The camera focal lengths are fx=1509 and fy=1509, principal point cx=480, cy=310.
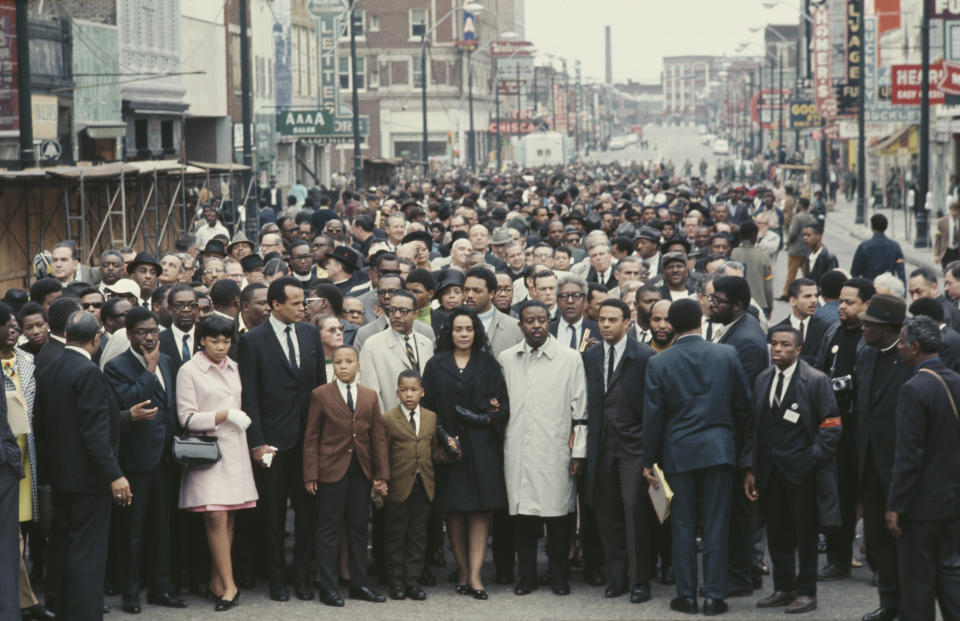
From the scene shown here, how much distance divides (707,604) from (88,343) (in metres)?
4.01

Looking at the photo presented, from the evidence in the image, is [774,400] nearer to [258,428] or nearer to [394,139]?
[258,428]

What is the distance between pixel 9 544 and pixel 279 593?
202cm

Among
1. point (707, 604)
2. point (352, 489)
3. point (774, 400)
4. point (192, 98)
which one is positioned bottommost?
point (707, 604)

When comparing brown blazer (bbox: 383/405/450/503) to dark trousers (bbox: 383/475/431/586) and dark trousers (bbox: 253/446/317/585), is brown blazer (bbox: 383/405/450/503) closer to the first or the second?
dark trousers (bbox: 383/475/431/586)

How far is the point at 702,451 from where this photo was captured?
9.11 meters

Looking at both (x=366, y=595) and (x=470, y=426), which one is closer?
(x=366, y=595)

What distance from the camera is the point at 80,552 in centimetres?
877

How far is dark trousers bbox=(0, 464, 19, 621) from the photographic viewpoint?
8.10m

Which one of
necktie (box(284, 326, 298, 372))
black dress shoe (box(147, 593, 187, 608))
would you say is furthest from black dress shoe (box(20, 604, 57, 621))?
necktie (box(284, 326, 298, 372))

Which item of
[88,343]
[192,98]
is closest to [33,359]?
[88,343]

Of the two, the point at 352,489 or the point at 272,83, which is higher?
the point at 272,83

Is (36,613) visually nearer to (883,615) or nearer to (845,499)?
(883,615)

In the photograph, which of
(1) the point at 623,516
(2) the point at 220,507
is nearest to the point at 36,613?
(2) the point at 220,507

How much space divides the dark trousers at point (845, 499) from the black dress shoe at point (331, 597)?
10.8 feet
